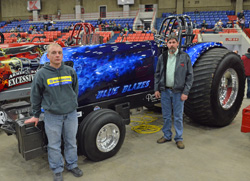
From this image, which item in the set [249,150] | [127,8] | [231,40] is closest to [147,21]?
[127,8]

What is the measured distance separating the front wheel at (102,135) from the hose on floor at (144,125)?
1.11 meters

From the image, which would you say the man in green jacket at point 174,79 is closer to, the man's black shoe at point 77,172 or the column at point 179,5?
the man's black shoe at point 77,172

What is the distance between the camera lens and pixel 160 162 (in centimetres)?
344

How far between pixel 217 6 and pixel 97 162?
81.3ft

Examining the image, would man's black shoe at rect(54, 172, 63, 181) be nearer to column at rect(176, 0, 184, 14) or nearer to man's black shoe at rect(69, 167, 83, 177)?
man's black shoe at rect(69, 167, 83, 177)

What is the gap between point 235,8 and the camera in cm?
2386

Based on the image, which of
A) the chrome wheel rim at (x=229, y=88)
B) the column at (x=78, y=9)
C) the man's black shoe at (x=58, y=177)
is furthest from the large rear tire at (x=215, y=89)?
the column at (x=78, y=9)

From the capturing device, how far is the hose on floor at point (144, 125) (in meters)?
4.69

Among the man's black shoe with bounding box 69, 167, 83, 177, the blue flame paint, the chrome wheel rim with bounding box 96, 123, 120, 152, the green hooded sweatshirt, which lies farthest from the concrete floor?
the blue flame paint

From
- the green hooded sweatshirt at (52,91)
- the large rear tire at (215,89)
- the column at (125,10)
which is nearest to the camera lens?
the green hooded sweatshirt at (52,91)

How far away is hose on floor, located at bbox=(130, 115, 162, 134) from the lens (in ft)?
15.4

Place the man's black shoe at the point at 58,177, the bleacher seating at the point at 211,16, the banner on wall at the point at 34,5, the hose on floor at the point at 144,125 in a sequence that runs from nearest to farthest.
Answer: the man's black shoe at the point at 58,177
the hose on floor at the point at 144,125
the bleacher seating at the point at 211,16
the banner on wall at the point at 34,5

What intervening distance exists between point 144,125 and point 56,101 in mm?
2491

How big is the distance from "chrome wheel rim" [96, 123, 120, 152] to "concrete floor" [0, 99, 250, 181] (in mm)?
182
